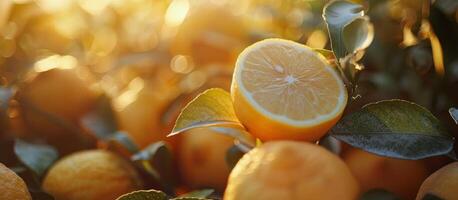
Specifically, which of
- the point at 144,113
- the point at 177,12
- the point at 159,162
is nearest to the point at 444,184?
the point at 159,162

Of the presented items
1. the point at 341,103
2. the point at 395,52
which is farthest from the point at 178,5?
the point at 341,103

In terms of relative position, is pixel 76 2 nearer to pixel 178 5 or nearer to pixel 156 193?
pixel 178 5

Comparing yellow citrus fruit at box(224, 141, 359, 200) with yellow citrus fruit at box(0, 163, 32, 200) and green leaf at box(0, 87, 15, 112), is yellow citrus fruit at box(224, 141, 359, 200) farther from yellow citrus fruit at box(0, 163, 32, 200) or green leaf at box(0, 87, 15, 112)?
green leaf at box(0, 87, 15, 112)

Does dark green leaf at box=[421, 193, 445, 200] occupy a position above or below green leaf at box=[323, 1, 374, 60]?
below

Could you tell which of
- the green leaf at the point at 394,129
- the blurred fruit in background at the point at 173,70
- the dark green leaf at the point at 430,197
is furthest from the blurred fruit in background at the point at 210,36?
the dark green leaf at the point at 430,197

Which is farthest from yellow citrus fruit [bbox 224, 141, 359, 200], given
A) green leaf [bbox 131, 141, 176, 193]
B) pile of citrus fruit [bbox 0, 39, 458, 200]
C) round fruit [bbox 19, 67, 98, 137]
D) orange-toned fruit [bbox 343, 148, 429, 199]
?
round fruit [bbox 19, 67, 98, 137]

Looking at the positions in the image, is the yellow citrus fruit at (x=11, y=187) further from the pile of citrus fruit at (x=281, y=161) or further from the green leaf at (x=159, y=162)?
the green leaf at (x=159, y=162)
